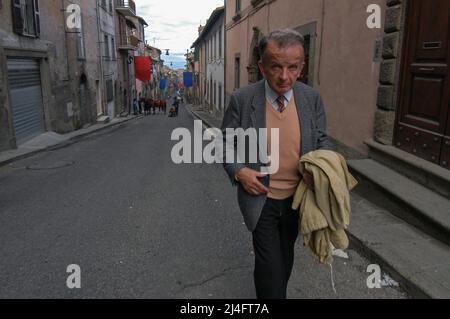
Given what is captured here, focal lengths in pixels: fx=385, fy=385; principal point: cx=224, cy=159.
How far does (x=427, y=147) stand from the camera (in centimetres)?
445

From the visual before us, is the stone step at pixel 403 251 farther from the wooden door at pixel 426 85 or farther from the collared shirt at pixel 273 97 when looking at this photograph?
the collared shirt at pixel 273 97

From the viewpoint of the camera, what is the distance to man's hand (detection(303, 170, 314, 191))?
2.17 m

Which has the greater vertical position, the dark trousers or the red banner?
the red banner

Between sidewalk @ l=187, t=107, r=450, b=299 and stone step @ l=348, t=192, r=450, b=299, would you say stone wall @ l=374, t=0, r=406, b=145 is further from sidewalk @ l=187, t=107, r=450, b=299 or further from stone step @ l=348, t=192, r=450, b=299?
stone step @ l=348, t=192, r=450, b=299

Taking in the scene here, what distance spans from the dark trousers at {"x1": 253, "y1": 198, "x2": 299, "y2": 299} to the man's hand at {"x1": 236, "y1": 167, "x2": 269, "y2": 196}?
0.47ft

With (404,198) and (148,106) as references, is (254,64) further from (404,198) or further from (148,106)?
(148,106)

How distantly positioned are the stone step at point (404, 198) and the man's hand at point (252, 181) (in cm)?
201

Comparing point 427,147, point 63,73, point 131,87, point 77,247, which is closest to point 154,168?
point 77,247

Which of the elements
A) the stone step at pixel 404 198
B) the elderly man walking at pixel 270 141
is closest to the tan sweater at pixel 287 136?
the elderly man walking at pixel 270 141

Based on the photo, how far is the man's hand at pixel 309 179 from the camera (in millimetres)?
2175

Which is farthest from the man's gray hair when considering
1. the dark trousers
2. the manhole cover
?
the manhole cover

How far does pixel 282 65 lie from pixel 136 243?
262 centimetres

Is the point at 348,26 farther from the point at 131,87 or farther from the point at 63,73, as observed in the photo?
the point at 131,87
